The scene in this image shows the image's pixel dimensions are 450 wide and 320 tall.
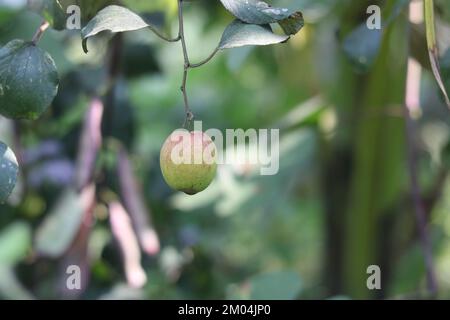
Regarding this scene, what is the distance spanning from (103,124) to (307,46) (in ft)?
1.83

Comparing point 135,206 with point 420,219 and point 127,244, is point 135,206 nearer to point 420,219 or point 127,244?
point 127,244

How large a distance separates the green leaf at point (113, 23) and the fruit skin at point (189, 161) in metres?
0.07

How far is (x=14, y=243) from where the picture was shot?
4.03 ft

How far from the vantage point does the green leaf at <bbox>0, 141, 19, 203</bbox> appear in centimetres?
46

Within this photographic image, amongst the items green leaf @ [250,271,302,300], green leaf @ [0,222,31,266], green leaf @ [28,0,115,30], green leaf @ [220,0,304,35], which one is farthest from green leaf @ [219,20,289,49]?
green leaf @ [0,222,31,266]

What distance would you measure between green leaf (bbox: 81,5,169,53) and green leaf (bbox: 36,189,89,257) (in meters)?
0.45

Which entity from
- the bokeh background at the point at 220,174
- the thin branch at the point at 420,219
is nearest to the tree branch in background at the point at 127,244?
the bokeh background at the point at 220,174

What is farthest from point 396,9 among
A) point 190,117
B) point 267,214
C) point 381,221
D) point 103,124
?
point 381,221

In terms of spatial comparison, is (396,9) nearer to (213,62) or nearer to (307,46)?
(307,46)

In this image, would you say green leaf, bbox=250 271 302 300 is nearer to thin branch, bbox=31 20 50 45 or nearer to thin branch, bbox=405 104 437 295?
thin branch, bbox=405 104 437 295

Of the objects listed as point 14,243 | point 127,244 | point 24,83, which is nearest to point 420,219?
point 127,244

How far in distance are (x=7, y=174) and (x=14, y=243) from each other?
2.64ft

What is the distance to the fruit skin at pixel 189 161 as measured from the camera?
0.48 metres

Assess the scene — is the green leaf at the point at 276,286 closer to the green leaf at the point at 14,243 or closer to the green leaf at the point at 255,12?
the green leaf at the point at 255,12
